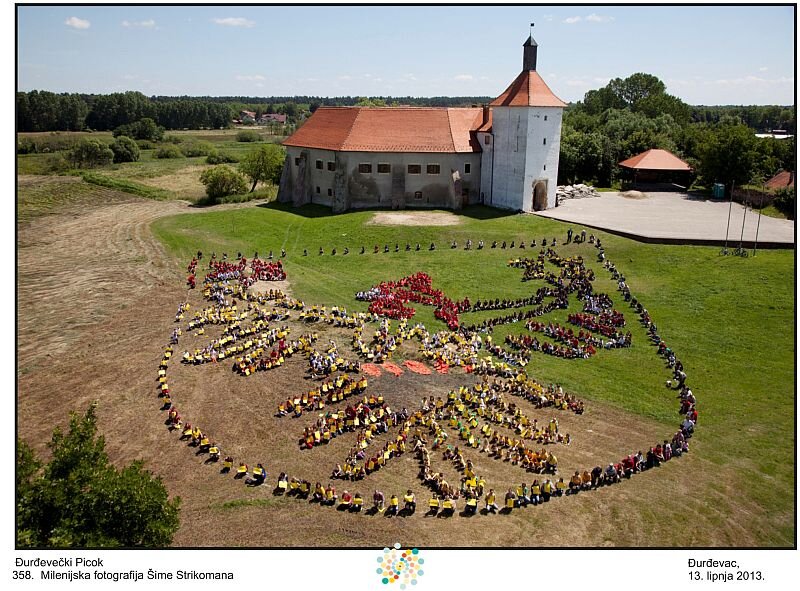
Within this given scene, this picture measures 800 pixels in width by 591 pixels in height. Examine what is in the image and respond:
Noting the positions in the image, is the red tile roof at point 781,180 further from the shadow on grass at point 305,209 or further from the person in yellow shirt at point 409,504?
the person in yellow shirt at point 409,504

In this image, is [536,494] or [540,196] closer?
[536,494]

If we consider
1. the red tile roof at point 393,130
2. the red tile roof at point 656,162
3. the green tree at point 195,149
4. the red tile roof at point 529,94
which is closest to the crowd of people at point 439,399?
the red tile roof at point 529,94

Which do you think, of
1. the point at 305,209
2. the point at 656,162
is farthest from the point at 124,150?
the point at 656,162

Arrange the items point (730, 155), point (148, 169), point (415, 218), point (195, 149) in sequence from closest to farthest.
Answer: point (415, 218) → point (730, 155) → point (148, 169) → point (195, 149)

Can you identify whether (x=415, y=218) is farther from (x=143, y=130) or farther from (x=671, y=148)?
(x=143, y=130)

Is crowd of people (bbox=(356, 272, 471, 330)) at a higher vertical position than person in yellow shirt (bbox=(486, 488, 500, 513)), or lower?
higher

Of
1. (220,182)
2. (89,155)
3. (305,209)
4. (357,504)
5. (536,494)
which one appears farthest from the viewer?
(89,155)

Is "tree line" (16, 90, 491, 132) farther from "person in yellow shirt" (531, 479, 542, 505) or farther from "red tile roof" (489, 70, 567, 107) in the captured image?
"person in yellow shirt" (531, 479, 542, 505)

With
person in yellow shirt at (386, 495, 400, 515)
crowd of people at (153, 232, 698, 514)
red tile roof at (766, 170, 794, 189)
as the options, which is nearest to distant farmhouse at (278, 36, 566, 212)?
crowd of people at (153, 232, 698, 514)
